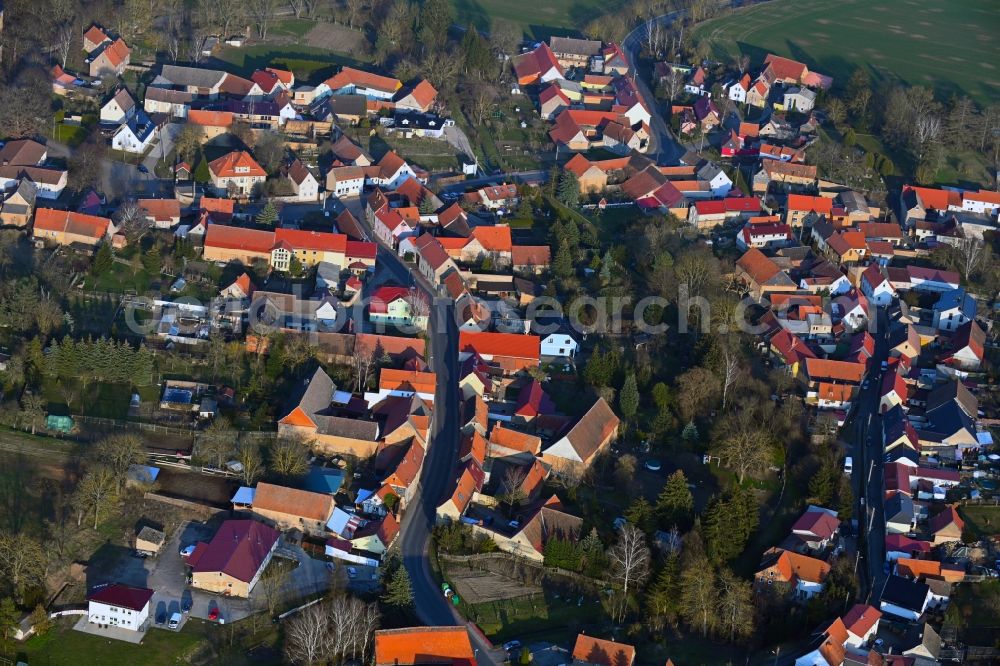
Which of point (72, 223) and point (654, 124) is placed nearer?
point (72, 223)

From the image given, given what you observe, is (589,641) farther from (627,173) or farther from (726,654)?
(627,173)

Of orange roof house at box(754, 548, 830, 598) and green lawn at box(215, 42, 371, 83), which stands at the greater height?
green lawn at box(215, 42, 371, 83)

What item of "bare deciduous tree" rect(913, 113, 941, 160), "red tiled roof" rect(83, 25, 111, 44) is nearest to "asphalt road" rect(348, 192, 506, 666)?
"red tiled roof" rect(83, 25, 111, 44)

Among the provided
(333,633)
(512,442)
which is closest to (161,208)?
(512,442)

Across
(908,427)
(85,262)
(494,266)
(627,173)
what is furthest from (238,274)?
(908,427)

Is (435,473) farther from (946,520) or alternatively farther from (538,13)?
(538,13)

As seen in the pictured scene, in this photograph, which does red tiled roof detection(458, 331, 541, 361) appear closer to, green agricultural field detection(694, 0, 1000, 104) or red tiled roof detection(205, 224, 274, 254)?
red tiled roof detection(205, 224, 274, 254)

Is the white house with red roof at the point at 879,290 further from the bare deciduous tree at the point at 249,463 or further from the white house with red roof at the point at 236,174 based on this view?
the bare deciduous tree at the point at 249,463
